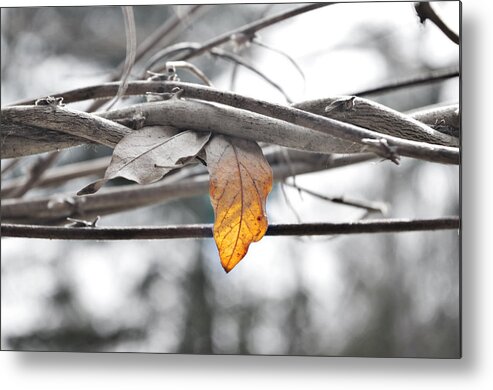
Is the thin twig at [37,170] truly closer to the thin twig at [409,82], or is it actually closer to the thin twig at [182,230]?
the thin twig at [182,230]

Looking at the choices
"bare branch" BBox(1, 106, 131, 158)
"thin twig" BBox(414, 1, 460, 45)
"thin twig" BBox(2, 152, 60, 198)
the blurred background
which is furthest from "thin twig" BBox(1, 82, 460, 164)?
the blurred background

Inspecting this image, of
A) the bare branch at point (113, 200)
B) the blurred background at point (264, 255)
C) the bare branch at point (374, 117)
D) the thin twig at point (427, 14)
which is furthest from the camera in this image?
the blurred background at point (264, 255)

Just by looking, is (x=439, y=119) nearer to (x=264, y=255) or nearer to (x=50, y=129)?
(x=50, y=129)

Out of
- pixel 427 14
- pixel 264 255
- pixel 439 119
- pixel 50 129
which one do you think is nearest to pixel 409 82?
pixel 427 14

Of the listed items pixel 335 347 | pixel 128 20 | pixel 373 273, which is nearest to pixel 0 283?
pixel 335 347

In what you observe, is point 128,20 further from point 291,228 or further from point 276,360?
point 276,360

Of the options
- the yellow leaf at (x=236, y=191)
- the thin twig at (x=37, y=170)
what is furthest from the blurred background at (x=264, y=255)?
the yellow leaf at (x=236, y=191)

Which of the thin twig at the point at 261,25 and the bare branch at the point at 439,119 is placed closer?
the bare branch at the point at 439,119

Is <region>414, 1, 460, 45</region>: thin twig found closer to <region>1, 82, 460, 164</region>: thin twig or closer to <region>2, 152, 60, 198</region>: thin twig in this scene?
<region>1, 82, 460, 164</region>: thin twig
